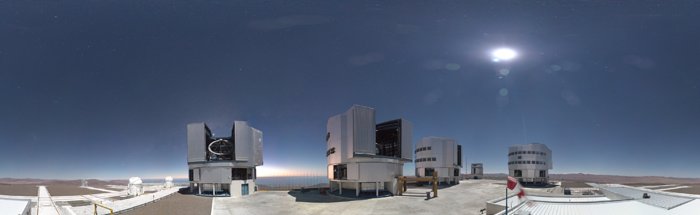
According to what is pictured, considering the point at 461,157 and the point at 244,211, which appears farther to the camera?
the point at 461,157

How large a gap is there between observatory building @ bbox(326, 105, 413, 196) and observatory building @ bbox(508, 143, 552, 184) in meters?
44.4

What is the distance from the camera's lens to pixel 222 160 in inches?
1983

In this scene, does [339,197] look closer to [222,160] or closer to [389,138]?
[389,138]

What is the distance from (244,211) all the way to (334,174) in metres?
18.9

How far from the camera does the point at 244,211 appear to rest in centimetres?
3419

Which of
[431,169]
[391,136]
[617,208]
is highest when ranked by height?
[391,136]

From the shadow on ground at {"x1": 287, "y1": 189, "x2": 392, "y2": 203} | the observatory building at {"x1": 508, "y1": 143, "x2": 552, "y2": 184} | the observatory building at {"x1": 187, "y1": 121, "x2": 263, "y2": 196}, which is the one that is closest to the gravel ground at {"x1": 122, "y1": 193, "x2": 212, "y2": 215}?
the shadow on ground at {"x1": 287, "y1": 189, "x2": 392, "y2": 203}

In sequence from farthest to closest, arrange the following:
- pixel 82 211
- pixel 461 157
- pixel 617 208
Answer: pixel 461 157 → pixel 82 211 → pixel 617 208

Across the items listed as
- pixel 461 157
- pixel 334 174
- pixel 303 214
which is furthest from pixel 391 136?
pixel 461 157

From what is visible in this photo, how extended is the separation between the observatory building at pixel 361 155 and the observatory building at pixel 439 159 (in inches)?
1059

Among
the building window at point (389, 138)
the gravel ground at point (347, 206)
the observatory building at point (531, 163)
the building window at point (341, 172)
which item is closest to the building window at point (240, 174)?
the gravel ground at point (347, 206)

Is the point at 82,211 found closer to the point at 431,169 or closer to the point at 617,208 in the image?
the point at 617,208

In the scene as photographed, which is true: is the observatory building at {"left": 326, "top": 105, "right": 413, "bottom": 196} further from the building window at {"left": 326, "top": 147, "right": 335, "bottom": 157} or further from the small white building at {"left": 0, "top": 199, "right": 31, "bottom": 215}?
the small white building at {"left": 0, "top": 199, "right": 31, "bottom": 215}

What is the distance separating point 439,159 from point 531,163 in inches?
946
